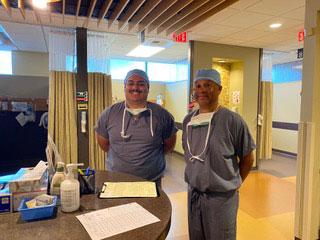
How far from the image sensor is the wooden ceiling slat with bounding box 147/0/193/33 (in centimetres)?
246

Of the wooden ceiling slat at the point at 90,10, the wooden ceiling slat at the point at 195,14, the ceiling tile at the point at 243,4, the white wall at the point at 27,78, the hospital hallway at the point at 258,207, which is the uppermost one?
the ceiling tile at the point at 243,4

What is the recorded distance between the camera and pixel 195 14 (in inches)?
105

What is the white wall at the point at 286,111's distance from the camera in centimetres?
639

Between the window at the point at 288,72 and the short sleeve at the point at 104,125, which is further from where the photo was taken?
the window at the point at 288,72

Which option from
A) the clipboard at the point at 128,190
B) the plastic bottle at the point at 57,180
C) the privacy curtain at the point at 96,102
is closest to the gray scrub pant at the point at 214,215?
the clipboard at the point at 128,190

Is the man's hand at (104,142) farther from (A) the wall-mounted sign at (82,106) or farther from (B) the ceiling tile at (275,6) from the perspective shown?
(B) the ceiling tile at (275,6)

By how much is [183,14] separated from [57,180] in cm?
212

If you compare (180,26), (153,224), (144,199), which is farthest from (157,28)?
(153,224)

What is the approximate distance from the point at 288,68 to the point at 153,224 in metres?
6.79

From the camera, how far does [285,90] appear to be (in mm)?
6730

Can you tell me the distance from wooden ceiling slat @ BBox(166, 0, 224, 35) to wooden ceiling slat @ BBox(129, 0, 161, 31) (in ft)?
1.37

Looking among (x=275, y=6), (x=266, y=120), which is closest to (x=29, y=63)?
(x=275, y=6)

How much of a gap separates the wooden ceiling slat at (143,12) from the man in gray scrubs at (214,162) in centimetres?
117

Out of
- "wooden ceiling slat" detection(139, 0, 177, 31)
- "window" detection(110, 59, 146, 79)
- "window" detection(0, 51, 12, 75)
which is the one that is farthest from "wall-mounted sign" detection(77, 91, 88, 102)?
"window" detection(110, 59, 146, 79)
